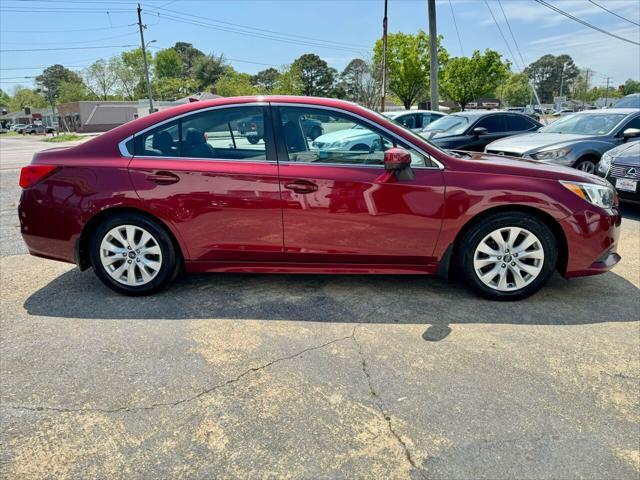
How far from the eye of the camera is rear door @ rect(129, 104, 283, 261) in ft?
11.5

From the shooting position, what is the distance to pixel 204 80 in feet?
320

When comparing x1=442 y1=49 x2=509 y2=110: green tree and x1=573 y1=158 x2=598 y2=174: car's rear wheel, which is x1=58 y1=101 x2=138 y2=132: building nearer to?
x1=442 y1=49 x2=509 y2=110: green tree

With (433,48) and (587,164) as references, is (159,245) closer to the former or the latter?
(587,164)

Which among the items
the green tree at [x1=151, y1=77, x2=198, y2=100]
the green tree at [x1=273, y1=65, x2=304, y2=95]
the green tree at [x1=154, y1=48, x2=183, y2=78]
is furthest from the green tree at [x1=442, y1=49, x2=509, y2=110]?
the green tree at [x1=154, y1=48, x2=183, y2=78]

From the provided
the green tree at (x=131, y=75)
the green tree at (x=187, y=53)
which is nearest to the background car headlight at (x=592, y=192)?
the green tree at (x=131, y=75)

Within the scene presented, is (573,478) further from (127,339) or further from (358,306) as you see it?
(127,339)

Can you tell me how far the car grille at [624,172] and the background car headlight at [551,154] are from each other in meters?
1.08

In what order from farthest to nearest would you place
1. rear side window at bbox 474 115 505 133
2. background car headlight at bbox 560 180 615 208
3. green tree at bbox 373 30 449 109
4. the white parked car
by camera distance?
green tree at bbox 373 30 449 109 → the white parked car → rear side window at bbox 474 115 505 133 → background car headlight at bbox 560 180 615 208

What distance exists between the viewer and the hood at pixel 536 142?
7598 millimetres

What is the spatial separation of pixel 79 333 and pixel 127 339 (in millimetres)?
392

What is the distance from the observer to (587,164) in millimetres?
7656

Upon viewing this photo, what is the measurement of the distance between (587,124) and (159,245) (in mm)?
8359

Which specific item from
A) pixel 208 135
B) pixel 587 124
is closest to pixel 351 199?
pixel 208 135

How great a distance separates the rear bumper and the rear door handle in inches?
119
